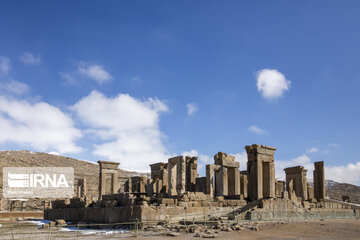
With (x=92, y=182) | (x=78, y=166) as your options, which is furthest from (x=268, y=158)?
(x=78, y=166)

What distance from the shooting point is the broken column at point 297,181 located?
33750 mm

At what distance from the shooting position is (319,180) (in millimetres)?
34094

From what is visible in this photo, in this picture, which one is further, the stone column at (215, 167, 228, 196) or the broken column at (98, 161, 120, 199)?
the broken column at (98, 161, 120, 199)

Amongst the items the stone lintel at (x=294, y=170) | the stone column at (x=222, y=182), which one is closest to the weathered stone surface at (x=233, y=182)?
the stone column at (x=222, y=182)

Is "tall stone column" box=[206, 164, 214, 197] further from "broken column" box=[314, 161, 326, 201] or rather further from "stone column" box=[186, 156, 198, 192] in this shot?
"broken column" box=[314, 161, 326, 201]

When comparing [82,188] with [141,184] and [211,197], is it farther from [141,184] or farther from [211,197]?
[211,197]

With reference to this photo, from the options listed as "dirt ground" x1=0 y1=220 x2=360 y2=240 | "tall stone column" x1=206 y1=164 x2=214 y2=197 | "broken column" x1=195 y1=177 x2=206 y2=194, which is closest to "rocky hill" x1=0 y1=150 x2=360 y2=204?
"broken column" x1=195 y1=177 x2=206 y2=194

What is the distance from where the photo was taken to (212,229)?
1631 cm

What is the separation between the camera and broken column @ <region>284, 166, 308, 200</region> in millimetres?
33750

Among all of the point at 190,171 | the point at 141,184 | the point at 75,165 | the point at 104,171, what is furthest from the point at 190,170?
the point at 75,165

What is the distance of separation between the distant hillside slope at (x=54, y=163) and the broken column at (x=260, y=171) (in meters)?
31.9

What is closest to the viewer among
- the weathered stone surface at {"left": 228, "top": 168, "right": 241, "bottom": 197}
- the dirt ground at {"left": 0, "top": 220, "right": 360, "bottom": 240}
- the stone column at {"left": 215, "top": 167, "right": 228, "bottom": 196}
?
the dirt ground at {"left": 0, "top": 220, "right": 360, "bottom": 240}

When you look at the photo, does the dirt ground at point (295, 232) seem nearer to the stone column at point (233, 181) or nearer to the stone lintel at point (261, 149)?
the stone lintel at point (261, 149)

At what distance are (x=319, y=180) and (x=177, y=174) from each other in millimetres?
14254
